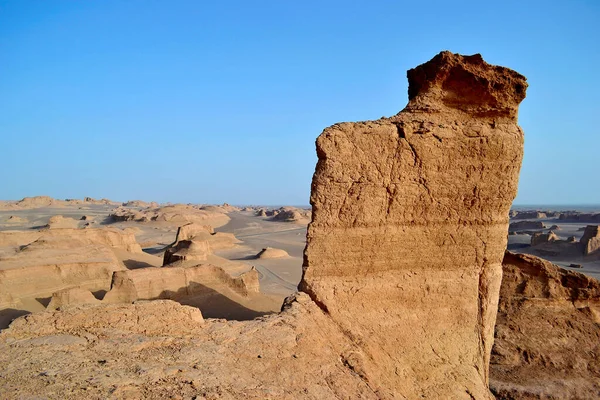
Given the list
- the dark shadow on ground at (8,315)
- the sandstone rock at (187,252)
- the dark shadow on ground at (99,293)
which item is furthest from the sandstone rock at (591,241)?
the dark shadow on ground at (8,315)

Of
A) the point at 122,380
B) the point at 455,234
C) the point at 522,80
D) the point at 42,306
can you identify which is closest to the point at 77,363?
the point at 122,380

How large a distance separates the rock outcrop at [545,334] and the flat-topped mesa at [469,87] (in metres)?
4.28

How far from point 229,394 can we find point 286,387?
1.82 feet

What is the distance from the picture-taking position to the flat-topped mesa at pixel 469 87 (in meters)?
5.66

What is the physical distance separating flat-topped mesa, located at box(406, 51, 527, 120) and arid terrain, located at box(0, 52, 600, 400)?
18 millimetres

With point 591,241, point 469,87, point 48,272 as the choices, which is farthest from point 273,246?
point 469,87

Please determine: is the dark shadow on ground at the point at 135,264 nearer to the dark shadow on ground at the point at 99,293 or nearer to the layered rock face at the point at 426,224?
the dark shadow on ground at the point at 99,293

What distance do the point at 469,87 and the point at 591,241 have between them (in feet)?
80.2

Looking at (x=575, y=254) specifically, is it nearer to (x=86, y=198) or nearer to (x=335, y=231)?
(x=335, y=231)

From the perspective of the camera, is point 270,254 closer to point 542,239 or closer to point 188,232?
point 188,232

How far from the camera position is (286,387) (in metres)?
3.67

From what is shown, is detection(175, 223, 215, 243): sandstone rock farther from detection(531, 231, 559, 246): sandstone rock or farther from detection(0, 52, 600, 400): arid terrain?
detection(531, 231, 559, 246): sandstone rock

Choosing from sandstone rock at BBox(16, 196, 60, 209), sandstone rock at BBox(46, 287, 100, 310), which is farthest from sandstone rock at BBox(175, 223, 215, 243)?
sandstone rock at BBox(16, 196, 60, 209)

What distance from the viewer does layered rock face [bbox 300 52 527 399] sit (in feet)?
17.0
